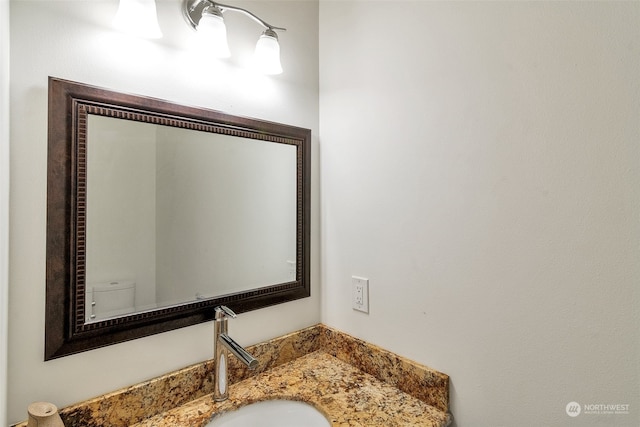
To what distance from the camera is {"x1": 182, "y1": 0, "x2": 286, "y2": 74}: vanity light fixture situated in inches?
35.4

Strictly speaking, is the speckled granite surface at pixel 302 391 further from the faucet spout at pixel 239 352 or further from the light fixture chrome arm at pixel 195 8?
the light fixture chrome arm at pixel 195 8

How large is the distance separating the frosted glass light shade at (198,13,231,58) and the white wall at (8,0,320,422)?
0.21ft

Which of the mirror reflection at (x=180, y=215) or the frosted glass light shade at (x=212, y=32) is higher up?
the frosted glass light shade at (x=212, y=32)

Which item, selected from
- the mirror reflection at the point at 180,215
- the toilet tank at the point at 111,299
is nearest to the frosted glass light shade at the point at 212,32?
the mirror reflection at the point at 180,215

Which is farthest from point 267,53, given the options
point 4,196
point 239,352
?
point 239,352

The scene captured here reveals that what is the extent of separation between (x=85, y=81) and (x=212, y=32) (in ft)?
1.14

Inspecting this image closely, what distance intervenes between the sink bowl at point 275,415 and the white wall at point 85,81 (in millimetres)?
194

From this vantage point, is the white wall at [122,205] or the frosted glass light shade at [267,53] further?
the frosted glass light shade at [267,53]

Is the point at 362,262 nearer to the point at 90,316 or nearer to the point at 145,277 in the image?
the point at 145,277

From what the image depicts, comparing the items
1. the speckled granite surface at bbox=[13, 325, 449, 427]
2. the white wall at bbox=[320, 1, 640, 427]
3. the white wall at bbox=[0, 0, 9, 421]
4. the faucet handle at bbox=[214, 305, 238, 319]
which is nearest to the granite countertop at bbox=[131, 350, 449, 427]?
the speckled granite surface at bbox=[13, 325, 449, 427]

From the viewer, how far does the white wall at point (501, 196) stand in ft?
2.09

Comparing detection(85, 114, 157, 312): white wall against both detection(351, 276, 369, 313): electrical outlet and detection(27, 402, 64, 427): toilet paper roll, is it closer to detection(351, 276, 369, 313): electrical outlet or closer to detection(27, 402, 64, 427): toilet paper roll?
detection(27, 402, 64, 427): toilet paper roll

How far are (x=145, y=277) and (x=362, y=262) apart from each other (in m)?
0.67

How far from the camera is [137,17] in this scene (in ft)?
2.60
